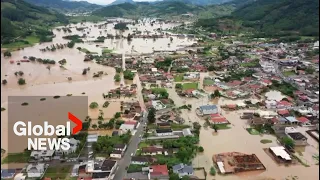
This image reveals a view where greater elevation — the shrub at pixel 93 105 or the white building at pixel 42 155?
the shrub at pixel 93 105

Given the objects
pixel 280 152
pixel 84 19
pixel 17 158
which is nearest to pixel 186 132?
pixel 280 152

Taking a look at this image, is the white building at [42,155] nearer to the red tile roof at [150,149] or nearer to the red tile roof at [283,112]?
the red tile roof at [150,149]

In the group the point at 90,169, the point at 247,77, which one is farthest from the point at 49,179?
the point at 247,77

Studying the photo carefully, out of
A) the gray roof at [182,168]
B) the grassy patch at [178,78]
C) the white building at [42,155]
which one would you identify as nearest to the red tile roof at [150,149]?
the gray roof at [182,168]

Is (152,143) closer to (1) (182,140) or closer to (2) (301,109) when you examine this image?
(1) (182,140)

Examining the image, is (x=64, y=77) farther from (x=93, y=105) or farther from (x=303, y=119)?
(x=303, y=119)

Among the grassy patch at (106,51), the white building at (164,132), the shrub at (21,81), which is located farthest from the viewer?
the grassy patch at (106,51)
